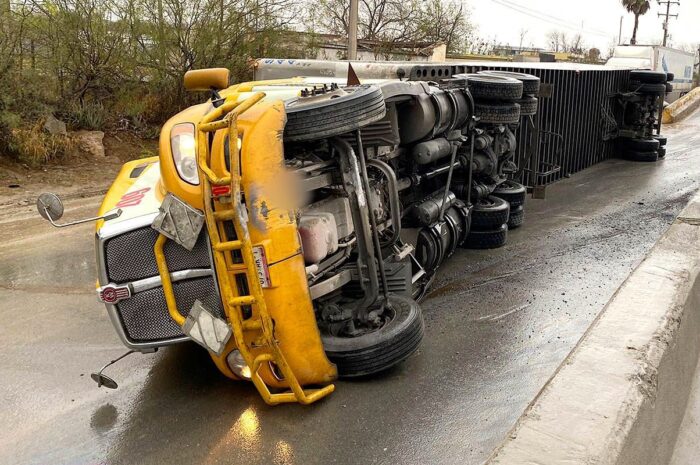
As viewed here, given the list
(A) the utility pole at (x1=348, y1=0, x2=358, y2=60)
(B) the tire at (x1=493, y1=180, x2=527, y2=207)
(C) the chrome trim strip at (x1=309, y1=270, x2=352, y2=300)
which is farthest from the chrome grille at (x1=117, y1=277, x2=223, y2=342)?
(A) the utility pole at (x1=348, y1=0, x2=358, y2=60)

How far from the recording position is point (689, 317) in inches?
161

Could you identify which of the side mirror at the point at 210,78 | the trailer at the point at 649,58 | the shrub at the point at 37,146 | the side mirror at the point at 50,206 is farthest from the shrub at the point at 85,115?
the trailer at the point at 649,58

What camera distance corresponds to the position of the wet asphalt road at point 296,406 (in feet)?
10.6

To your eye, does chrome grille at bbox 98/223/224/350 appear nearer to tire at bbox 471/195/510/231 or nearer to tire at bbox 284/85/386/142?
tire at bbox 284/85/386/142

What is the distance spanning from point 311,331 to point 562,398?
1292 mm

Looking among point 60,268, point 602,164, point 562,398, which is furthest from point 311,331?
point 602,164

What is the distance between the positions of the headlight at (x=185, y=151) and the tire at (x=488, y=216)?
12.7 feet

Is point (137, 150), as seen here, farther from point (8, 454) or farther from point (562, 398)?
point (562, 398)

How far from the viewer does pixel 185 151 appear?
3.47 m

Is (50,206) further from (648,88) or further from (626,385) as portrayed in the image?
(648,88)

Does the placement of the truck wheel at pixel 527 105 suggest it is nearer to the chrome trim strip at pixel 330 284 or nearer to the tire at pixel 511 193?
the tire at pixel 511 193

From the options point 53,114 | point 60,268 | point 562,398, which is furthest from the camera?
point 53,114

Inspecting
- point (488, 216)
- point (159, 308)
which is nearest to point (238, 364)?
point (159, 308)

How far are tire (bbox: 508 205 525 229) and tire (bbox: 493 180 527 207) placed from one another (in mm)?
67
